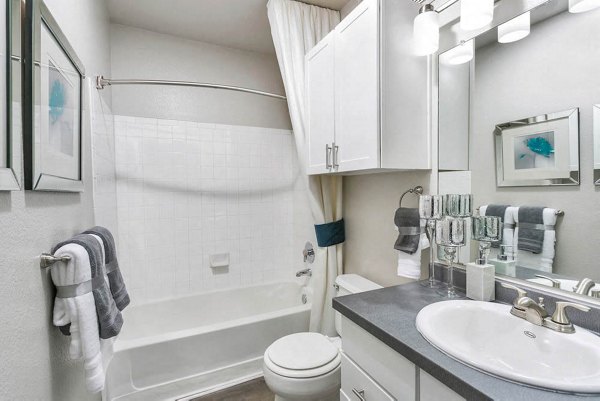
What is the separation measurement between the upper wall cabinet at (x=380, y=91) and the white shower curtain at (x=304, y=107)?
45 cm

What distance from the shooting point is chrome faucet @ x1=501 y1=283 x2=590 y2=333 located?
2.71 feet

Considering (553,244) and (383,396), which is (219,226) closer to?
(383,396)

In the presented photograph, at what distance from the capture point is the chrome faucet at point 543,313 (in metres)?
0.83

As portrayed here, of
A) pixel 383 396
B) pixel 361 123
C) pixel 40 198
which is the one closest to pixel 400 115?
pixel 361 123

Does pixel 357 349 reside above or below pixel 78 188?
below

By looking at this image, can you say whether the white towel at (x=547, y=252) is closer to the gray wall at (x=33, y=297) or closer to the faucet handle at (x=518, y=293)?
the faucet handle at (x=518, y=293)

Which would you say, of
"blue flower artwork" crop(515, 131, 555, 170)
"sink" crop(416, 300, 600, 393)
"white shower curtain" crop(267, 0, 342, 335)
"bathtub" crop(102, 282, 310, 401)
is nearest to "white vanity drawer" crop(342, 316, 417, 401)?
"sink" crop(416, 300, 600, 393)

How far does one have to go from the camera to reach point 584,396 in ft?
1.97

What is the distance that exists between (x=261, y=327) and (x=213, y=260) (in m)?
0.81

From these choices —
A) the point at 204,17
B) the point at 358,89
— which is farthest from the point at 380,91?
the point at 204,17

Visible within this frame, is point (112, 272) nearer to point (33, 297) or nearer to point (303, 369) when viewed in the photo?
point (33, 297)

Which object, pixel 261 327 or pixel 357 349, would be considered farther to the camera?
pixel 261 327

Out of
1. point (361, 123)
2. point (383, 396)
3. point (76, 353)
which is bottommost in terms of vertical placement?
point (383, 396)

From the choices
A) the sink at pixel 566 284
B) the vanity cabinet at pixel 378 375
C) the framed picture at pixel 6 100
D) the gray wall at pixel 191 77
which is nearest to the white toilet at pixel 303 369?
the vanity cabinet at pixel 378 375
